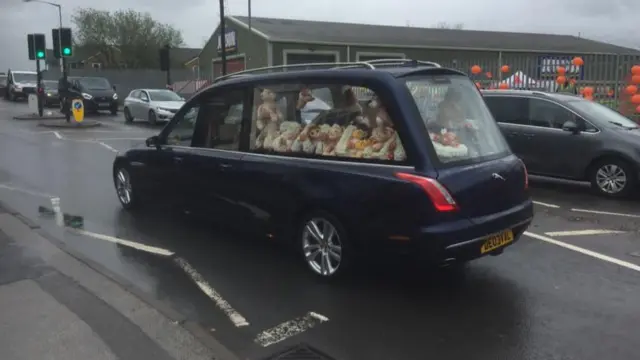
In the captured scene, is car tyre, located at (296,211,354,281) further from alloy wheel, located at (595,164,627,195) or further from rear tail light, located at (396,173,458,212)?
alloy wheel, located at (595,164,627,195)

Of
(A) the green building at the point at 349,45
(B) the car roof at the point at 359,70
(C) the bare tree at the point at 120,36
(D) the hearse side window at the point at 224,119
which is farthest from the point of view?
(C) the bare tree at the point at 120,36

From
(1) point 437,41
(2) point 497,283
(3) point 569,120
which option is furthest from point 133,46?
(2) point 497,283

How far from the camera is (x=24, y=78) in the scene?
41.4m

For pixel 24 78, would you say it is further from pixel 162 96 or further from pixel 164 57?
pixel 162 96

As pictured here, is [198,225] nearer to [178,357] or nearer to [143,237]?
[143,237]

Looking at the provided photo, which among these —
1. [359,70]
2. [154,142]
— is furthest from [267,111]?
[154,142]

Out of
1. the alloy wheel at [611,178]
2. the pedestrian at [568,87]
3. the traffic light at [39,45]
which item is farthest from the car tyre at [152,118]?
the alloy wheel at [611,178]

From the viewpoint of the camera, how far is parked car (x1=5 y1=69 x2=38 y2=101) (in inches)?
1581

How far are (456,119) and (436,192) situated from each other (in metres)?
0.83

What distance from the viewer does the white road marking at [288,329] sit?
421 cm

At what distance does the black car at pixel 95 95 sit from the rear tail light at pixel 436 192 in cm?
2769

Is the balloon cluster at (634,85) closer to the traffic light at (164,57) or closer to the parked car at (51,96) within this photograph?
the traffic light at (164,57)

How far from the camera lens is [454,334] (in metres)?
4.24

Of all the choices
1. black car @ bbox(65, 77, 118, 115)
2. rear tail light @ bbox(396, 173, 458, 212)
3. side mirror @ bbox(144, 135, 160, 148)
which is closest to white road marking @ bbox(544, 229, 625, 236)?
rear tail light @ bbox(396, 173, 458, 212)
